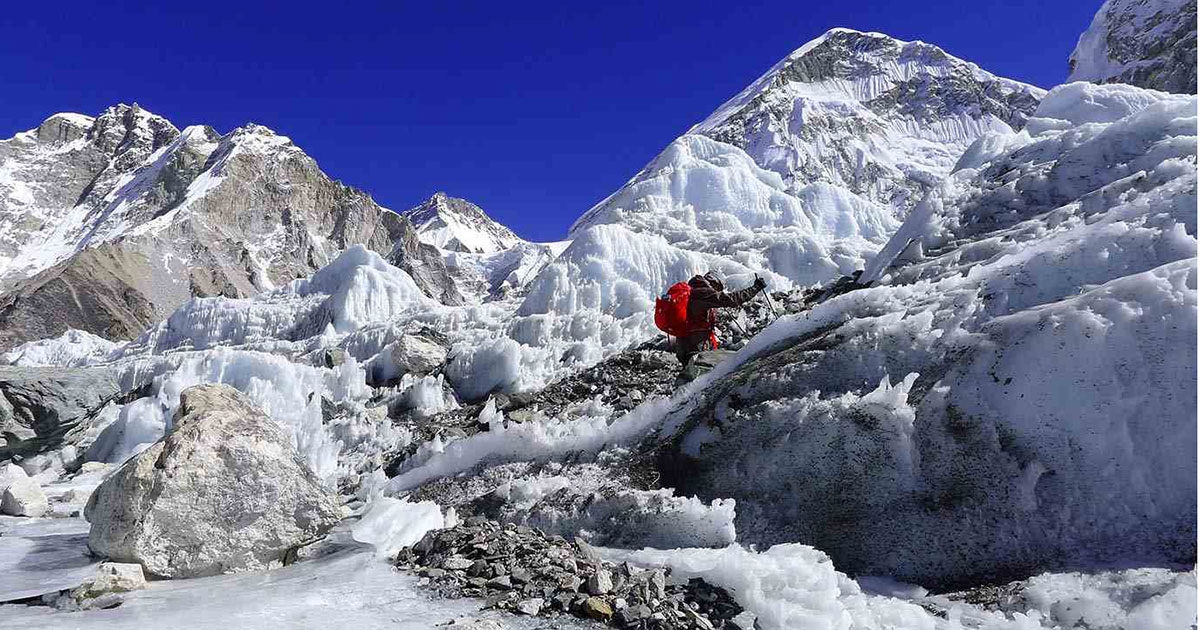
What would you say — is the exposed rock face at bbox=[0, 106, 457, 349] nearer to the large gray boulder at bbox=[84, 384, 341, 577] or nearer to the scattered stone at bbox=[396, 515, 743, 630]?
the large gray boulder at bbox=[84, 384, 341, 577]

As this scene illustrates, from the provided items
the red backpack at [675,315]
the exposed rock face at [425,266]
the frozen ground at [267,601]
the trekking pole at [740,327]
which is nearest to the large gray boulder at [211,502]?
the frozen ground at [267,601]

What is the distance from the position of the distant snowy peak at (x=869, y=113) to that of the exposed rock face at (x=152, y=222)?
4685 cm

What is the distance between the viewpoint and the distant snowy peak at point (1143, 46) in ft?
180

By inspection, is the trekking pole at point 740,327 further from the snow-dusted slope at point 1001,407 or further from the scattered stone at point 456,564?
the scattered stone at point 456,564

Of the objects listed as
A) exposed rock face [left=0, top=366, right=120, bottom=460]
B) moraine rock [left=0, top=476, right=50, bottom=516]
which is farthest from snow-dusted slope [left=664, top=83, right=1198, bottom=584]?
exposed rock face [left=0, top=366, right=120, bottom=460]

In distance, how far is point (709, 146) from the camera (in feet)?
118

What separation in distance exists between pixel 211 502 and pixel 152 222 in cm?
8984

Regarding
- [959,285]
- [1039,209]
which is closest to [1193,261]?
[959,285]

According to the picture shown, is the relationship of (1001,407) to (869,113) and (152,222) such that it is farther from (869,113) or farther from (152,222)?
(869,113)

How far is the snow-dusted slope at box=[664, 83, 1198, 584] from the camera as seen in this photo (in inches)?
178

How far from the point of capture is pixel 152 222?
80500mm

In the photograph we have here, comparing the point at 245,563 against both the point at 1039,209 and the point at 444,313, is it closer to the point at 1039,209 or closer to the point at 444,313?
the point at 1039,209

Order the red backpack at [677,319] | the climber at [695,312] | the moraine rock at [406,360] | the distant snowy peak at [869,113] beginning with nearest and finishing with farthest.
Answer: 1. the climber at [695,312]
2. the red backpack at [677,319]
3. the moraine rock at [406,360]
4. the distant snowy peak at [869,113]

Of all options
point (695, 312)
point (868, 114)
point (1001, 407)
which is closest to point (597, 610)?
point (1001, 407)
